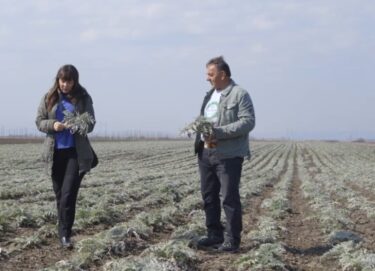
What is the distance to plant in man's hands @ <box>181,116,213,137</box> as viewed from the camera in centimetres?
680

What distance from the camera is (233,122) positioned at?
22.8 feet

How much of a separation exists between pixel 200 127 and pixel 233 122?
0.42 metres

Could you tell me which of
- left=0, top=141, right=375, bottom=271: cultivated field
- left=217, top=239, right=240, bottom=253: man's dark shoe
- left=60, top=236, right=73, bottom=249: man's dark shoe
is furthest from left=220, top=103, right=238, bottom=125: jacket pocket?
left=60, top=236, right=73, bottom=249: man's dark shoe

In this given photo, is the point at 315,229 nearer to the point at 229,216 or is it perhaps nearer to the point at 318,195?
the point at 229,216

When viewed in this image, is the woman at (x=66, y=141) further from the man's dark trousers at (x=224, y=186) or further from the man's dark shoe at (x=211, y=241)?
the man's dark shoe at (x=211, y=241)

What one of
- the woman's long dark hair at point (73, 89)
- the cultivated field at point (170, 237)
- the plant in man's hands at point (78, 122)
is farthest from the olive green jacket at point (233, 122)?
the woman's long dark hair at point (73, 89)

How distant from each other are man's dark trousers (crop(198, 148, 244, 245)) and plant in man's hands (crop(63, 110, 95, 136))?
1469mm

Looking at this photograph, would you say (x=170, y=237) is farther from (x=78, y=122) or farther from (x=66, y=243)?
(x=78, y=122)

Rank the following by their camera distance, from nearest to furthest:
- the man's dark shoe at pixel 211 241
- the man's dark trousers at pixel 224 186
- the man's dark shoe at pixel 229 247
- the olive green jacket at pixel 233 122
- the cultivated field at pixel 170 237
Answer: the cultivated field at pixel 170 237, the olive green jacket at pixel 233 122, the man's dark trousers at pixel 224 186, the man's dark shoe at pixel 229 247, the man's dark shoe at pixel 211 241

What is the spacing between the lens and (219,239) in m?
7.34

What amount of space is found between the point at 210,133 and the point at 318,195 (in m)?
10.0

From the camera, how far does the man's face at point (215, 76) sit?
7.00 m

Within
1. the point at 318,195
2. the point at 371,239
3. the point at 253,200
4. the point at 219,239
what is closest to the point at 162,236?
the point at 219,239

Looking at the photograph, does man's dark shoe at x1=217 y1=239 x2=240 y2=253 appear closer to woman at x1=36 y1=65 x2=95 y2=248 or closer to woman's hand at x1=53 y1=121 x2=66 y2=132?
woman at x1=36 y1=65 x2=95 y2=248
